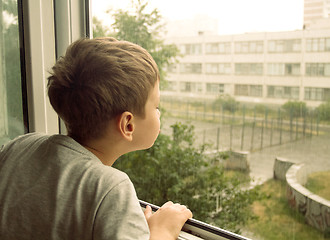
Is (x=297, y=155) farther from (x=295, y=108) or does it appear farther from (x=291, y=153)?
(x=295, y=108)

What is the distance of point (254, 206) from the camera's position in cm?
132

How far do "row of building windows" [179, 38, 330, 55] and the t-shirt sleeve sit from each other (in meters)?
0.74

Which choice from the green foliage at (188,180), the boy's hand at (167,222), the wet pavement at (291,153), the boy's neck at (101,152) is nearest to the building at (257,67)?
the wet pavement at (291,153)

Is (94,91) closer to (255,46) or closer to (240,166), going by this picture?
(255,46)

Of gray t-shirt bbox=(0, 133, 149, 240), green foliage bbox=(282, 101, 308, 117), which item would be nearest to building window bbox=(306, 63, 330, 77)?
green foliage bbox=(282, 101, 308, 117)

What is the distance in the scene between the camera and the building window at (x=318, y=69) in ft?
3.27

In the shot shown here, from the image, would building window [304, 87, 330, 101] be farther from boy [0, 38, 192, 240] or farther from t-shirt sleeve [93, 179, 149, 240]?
t-shirt sleeve [93, 179, 149, 240]

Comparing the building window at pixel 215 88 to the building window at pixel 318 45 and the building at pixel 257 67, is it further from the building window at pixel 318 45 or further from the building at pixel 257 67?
the building window at pixel 318 45

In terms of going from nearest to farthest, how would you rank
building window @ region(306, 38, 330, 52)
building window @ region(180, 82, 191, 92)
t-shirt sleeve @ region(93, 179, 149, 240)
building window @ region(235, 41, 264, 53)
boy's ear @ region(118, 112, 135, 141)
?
t-shirt sleeve @ region(93, 179, 149, 240) < boy's ear @ region(118, 112, 135, 141) < building window @ region(306, 38, 330, 52) < building window @ region(235, 41, 264, 53) < building window @ region(180, 82, 191, 92)

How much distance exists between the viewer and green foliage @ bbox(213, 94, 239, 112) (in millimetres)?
1321

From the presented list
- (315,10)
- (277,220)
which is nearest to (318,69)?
(315,10)

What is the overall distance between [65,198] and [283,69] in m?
0.84

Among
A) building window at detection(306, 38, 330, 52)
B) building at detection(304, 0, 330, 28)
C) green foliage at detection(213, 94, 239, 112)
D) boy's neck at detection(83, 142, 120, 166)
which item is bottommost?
boy's neck at detection(83, 142, 120, 166)

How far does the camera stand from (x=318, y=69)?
3.34 ft
